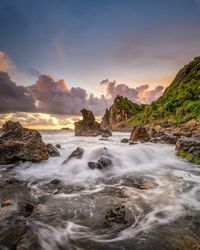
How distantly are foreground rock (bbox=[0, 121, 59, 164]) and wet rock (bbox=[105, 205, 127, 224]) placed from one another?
26.9 feet

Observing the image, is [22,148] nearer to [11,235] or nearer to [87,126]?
[11,235]

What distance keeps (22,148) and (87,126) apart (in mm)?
39438

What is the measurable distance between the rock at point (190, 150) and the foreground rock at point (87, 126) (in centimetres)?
3422

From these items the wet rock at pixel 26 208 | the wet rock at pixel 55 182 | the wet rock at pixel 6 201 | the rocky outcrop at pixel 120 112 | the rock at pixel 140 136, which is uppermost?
the rocky outcrop at pixel 120 112

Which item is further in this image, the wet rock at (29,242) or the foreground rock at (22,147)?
the foreground rock at (22,147)

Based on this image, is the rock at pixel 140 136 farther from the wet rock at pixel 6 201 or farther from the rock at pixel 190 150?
the wet rock at pixel 6 201

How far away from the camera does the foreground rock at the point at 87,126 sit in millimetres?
51781

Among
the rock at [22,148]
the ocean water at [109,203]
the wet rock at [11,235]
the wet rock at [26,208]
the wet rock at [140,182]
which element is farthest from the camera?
the rock at [22,148]

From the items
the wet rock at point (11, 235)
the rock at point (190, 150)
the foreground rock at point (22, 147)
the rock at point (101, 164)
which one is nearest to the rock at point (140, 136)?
the rock at point (190, 150)

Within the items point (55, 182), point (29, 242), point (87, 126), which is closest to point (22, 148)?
point (55, 182)

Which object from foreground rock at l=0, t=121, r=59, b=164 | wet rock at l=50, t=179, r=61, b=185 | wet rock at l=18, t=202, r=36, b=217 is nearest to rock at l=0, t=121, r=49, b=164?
foreground rock at l=0, t=121, r=59, b=164

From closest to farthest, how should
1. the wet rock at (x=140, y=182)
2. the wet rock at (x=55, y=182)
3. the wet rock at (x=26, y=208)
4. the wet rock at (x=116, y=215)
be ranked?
the wet rock at (x=116, y=215) < the wet rock at (x=26, y=208) < the wet rock at (x=140, y=182) < the wet rock at (x=55, y=182)

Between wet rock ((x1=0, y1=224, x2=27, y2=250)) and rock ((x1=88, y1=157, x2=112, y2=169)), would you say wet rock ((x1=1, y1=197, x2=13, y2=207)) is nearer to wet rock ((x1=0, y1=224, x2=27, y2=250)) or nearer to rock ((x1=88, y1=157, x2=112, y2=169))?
wet rock ((x1=0, y1=224, x2=27, y2=250))

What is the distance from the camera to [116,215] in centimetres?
632
